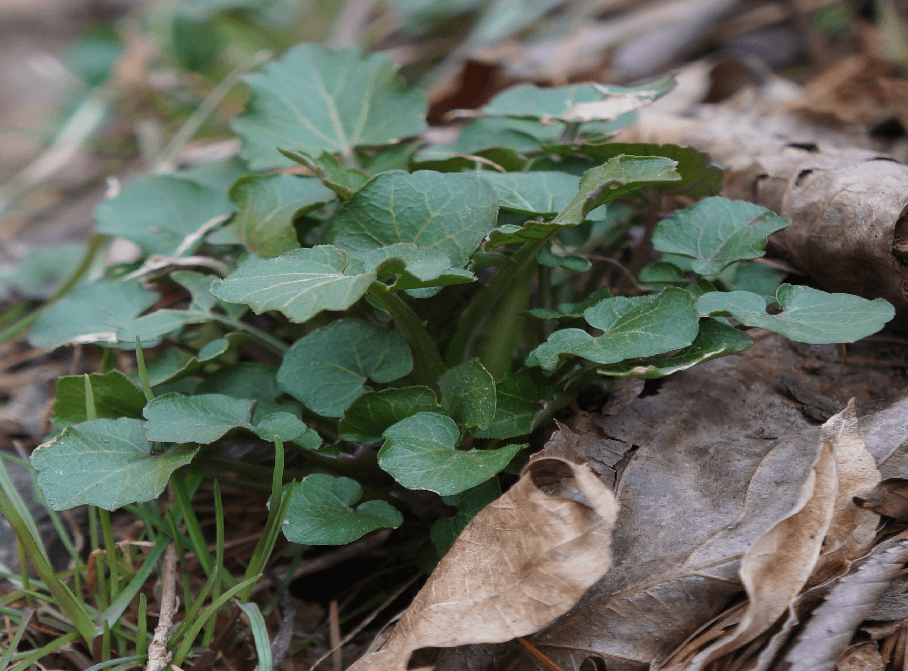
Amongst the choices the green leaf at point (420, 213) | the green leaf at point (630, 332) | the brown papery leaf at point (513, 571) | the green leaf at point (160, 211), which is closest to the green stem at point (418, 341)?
the green leaf at point (420, 213)

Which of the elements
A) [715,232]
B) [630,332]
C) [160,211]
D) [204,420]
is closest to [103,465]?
[204,420]

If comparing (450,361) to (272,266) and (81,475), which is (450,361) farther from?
(81,475)

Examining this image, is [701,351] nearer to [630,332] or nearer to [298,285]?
[630,332]

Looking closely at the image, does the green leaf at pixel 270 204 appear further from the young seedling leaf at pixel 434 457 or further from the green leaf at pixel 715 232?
the green leaf at pixel 715 232

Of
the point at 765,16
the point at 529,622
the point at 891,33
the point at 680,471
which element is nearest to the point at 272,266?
the point at 529,622

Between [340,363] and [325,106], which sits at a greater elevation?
[325,106]
